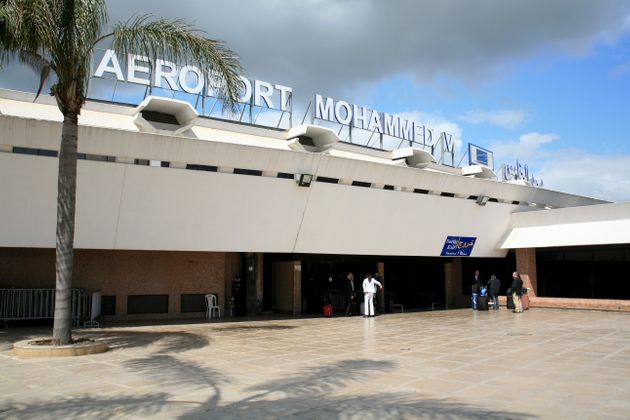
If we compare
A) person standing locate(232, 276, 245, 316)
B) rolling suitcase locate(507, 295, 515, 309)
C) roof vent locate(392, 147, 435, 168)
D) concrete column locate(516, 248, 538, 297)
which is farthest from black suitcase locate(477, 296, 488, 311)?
person standing locate(232, 276, 245, 316)

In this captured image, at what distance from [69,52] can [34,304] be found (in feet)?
30.0

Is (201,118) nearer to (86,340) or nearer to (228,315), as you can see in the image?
(228,315)

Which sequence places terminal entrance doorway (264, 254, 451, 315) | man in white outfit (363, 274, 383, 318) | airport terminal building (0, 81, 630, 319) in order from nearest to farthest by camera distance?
1. airport terminal building (0, 81, 630, 319)
2. man in white outfit (363, 274, 383, 318)
3. terminal entrance doorway (264, 254, 451, 315)

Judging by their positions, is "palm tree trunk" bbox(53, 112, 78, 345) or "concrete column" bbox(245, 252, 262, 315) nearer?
"palm tree trunk" bbox(53, 112, 78, 345)

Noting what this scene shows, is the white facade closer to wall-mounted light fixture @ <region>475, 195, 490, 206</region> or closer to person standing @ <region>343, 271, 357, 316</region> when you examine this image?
wall-mounted light fixture @ <region>475, 195, 490, 206</region>

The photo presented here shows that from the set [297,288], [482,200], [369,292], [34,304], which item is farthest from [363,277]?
[34,304]

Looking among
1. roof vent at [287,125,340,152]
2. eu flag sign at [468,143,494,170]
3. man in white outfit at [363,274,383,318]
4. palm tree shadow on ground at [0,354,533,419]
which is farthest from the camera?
eu flag sign at [468,143,494,170]

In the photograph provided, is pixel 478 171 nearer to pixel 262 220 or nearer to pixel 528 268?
pixel 528 268

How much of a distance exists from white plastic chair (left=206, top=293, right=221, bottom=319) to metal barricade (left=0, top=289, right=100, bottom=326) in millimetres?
4729

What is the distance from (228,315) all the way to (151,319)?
3.25m

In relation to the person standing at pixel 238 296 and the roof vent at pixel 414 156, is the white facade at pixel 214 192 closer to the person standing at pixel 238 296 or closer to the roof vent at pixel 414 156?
the roof vent at pixel 414 156

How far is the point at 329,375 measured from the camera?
392 inches

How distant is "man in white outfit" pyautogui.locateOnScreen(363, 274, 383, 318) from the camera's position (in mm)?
22266

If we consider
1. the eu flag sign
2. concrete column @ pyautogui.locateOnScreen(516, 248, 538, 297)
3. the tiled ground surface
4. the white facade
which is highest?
the eu flag sign
